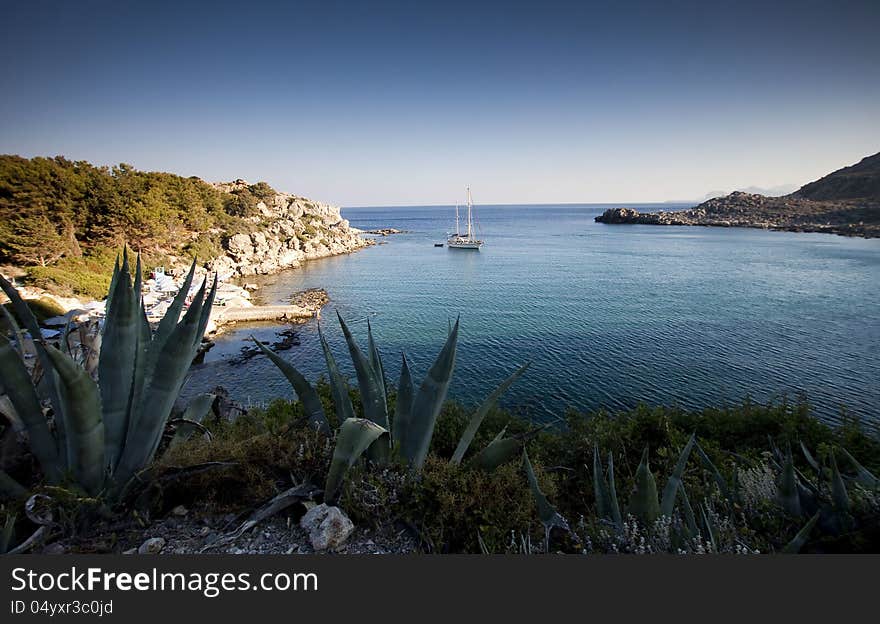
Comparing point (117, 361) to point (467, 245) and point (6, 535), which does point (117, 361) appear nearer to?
point (6, 535)

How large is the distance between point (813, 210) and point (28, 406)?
108 metres

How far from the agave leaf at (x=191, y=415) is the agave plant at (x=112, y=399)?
441 millimetres

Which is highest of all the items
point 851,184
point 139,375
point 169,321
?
point 851,184

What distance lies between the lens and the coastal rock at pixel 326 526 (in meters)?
2.34

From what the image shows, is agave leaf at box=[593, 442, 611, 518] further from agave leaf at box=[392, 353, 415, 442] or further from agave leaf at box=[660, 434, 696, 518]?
agave leaf at box=[392, 353, 415, 442]

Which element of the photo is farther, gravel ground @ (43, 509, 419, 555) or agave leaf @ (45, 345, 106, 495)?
gravel ground @ (43, 509, 419, 555)

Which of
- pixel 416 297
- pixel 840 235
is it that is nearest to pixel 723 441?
pixel 416 297

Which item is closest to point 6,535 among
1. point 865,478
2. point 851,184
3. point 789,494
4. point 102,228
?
point 789,494

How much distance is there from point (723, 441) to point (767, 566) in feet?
23.2

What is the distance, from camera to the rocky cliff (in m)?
42.3

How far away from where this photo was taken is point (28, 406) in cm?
246

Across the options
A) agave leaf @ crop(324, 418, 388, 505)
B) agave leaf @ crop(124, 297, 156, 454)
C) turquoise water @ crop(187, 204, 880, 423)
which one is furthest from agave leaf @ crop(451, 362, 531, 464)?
turquoise water @ crop(187, 204, 880, 423)

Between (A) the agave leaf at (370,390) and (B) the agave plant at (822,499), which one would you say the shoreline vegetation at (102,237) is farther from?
Answer: (B) the agave plant at (822,499)

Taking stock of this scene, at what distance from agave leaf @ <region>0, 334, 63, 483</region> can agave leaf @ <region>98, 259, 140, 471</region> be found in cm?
37
